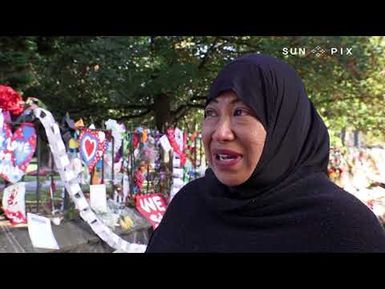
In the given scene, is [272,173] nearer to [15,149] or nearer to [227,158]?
[227,158]

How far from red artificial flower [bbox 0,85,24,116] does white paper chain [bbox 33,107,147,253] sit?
0.13 m

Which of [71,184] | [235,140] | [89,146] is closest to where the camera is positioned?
[235,140]

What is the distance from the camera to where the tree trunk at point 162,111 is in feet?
11.9

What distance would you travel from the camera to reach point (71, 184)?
278 centimetres

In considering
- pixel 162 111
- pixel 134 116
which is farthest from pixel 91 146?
pixel 162 111

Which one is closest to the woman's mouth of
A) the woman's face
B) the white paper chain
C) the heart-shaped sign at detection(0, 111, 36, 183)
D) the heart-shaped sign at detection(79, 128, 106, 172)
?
the woman's face

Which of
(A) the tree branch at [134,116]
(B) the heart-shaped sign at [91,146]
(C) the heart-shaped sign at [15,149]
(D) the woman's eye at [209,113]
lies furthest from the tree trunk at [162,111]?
(D) the woman's eye at [209,113]

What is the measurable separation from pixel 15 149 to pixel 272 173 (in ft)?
6.39

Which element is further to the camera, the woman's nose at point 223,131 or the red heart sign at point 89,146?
the red heart sign at point 89,146

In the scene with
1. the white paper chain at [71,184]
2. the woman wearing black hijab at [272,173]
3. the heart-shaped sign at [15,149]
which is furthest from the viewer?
the white paper chain at [71,184]

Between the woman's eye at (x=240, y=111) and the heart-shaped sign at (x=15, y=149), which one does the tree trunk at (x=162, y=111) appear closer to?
the heart-shaped sign at (x=15, y=149)

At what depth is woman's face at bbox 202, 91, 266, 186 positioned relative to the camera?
2.81 feet

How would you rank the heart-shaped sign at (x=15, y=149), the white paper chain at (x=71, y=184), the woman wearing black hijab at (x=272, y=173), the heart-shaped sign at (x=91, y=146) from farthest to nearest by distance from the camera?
the heart-shaped sign at (x=91, y=146), the white paper chain at (x=71, y=184), the heart-shaped sign at (x=15, y=149), the woman wearing black hijab at (x=272, y=173)

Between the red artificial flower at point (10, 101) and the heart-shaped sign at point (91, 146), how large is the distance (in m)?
0.42
